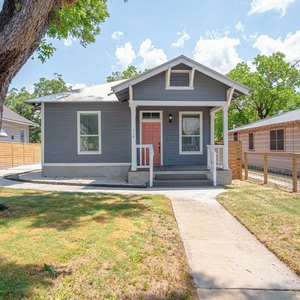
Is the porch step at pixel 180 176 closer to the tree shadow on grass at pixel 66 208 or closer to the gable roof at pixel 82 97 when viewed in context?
the tree shadow on grass at pixel 66 208

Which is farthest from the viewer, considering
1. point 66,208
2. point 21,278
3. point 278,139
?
point 278,139

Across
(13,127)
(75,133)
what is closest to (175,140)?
(75,133)

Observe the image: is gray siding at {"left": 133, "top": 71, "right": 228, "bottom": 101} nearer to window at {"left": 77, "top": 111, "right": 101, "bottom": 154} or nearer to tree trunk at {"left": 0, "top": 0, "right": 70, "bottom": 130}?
window at {"left": 77, "top": 111, "right": 101, "bottom": 154}

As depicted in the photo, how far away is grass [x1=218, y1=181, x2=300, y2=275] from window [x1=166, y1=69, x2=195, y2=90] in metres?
4.77

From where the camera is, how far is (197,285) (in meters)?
2.93

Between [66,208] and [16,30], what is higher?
[16,30]

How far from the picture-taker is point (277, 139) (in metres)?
16.1

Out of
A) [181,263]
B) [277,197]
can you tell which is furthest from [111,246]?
[277,197]

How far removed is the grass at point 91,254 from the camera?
271 cm

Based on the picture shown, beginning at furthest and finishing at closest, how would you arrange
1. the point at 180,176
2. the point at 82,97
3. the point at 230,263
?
1. the point at 82,97
2. the point at 180,176
3. the point at 230,263

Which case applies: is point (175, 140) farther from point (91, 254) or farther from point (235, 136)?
point (235, 136)

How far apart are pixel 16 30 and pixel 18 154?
1922 centimetres

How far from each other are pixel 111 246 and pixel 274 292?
6.84 feet

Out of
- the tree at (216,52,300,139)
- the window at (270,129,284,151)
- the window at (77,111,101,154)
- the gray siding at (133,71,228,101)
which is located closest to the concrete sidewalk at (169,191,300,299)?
the gray siding at (133,71,228,101)
